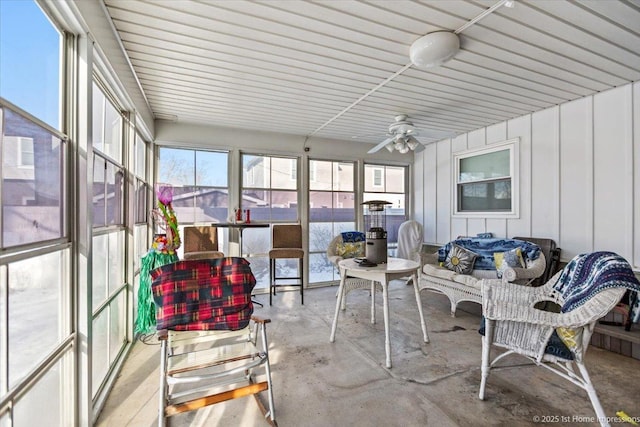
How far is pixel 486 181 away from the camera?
15.7ft

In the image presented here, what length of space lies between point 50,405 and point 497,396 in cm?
269

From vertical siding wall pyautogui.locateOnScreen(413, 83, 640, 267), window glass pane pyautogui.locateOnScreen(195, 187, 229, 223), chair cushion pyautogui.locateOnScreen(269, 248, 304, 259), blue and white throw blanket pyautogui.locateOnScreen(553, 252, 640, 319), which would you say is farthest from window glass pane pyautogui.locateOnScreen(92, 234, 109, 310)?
vertical siding wall pyautogui.locateOnScreen(413, 83, 640, 267)

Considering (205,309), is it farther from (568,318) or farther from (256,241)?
(256,241)

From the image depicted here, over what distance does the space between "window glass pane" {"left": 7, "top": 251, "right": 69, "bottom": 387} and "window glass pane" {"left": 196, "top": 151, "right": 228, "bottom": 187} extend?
3223 mm

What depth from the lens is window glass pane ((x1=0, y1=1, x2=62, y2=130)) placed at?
1100 mm

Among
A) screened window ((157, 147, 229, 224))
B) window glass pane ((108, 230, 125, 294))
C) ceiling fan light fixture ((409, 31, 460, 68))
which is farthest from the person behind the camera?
screened window ((157, 147, 229, 224))

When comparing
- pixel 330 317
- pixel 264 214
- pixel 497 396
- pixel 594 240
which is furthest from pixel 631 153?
pixel 264 214

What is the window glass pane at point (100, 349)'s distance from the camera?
2008mm

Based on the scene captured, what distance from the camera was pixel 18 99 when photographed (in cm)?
117

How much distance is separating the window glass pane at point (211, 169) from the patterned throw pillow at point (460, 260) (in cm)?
361

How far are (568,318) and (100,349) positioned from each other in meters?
3.16

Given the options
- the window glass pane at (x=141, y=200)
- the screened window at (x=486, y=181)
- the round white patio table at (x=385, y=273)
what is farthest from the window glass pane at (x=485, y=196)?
the window glass pane at (x=141, y=200)

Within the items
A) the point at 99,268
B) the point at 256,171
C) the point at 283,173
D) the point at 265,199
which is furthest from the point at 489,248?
the point at 99,268

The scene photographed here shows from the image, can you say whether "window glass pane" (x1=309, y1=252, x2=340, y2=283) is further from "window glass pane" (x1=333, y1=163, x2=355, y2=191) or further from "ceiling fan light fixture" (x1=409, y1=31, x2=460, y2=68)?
"ceiling fan light fixture" (x1=409, y1=31, x2=460, y2=68)
